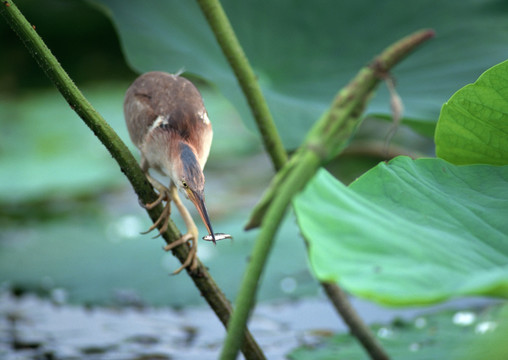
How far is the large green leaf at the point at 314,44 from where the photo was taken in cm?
131

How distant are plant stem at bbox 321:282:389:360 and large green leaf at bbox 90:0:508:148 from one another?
394 mm

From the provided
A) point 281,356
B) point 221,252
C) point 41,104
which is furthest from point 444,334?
point 41,104

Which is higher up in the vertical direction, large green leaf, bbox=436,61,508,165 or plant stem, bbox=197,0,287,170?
plant stem, bbox=197,0,287,170

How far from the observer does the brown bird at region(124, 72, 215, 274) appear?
0.92m

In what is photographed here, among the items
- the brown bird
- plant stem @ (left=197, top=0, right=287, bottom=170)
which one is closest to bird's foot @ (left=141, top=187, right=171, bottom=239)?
the brown bird

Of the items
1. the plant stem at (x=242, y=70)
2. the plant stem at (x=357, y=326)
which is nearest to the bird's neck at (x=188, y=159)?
the plant stem at (x=242, y=70)

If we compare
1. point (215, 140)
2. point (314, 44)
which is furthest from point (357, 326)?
point (215, 140)

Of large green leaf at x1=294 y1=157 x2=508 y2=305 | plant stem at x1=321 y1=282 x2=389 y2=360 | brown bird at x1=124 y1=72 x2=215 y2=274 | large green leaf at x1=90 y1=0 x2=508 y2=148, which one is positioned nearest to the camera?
large green leaf at x1=294 y1=157 x2=508 y2=305

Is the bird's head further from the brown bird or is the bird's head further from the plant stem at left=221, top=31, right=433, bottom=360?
the plant stem at left=221, top=31, right=433, bottom=360

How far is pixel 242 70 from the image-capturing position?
0.89 meters

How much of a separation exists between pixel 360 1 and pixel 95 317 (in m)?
1.05

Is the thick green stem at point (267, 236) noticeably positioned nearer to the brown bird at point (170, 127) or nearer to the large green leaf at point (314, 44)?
the brown bird at point (170, 127)

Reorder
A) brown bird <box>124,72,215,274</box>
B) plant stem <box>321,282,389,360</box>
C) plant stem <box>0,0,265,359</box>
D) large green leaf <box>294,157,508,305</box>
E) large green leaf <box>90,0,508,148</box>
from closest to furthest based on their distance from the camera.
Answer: large green leaf <box>294,157,508,305</box> → plant stem <box>0,0,265,359</box> → plant stem <box>321,282,389,360</box> → brown bird <box>124,72,215,274</box> → large green leaf <box>90,0,508,148</box>

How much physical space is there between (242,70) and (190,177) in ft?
0.61
